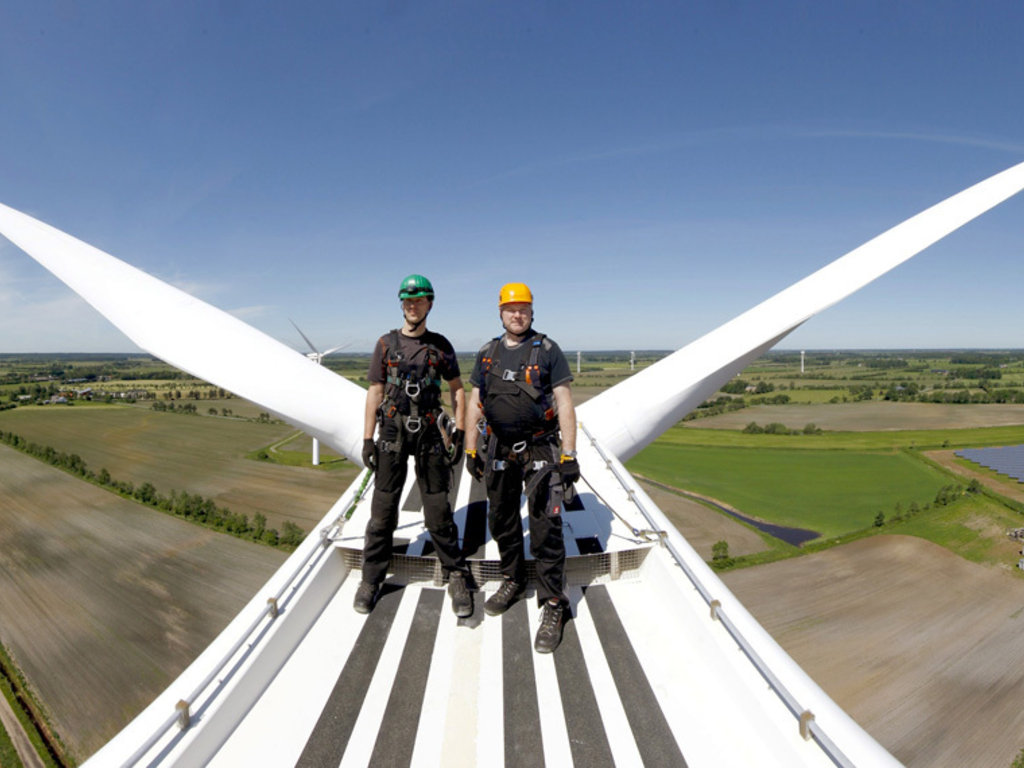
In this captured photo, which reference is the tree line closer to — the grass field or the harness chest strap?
the grass field

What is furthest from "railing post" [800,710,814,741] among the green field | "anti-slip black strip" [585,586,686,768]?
the green field

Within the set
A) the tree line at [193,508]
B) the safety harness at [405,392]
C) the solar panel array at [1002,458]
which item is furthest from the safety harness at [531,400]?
the solar panel array at [1002,458]

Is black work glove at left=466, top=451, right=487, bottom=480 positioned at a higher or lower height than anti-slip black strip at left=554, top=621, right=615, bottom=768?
higher

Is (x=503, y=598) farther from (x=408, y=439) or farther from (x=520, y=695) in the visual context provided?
(x=408, y=439)

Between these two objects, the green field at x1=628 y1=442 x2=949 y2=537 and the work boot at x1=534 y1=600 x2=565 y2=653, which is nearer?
the work boot at x1=534 y1=600 x2=565 y2=653

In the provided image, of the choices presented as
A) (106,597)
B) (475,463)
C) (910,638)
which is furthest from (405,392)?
(106,597)

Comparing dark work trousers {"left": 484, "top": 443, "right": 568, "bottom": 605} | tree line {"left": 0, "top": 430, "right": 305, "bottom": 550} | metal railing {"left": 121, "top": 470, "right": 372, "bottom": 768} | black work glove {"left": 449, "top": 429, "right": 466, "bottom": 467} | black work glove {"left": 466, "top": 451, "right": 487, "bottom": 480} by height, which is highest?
black work glove {"left": 449, "top": 429, "right": 466, "bottom": 467}

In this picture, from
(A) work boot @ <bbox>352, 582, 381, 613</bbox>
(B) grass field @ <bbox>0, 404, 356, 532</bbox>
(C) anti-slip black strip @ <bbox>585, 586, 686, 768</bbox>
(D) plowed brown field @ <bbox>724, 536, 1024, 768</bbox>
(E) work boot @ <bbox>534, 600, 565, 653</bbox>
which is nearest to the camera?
(C) anti-slip black strip @ <bbox>585, 586, 686, 768</bbox>

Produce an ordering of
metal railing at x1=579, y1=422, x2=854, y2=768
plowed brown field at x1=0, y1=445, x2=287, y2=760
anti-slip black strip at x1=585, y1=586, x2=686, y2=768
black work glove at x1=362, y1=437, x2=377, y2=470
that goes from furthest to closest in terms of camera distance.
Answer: plowed brown field at x1=0, y1=445, x2=287, y2=760
black work glove at x1=362, y1=437, x2=377, y2=470
anti-slip black strip at x1=585, y1=586, x2=686, y2=768
metal railing at x1=579, y1=422, x2=854, y2=768
